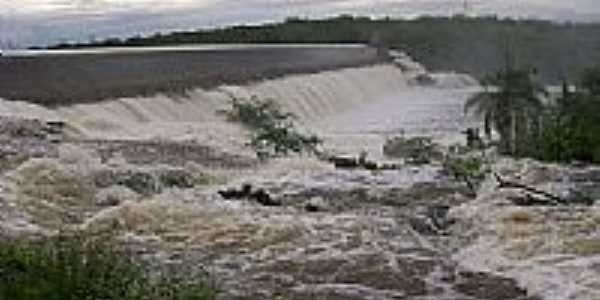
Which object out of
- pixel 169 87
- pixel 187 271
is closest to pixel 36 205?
pixel 187 271

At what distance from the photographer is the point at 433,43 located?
216ft

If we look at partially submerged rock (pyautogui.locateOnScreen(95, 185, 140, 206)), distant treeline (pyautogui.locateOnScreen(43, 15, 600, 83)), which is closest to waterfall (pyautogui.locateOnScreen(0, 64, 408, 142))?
partially submerged rock (pyautogui.locateOnScreen(95, 185, 140, 206))

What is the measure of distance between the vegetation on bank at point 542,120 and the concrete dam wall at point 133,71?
7527 millimetres

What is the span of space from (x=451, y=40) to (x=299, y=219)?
56779mm

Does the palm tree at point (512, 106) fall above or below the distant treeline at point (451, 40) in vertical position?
above

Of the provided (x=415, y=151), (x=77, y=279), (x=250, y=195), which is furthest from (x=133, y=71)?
(x=77, y=279)

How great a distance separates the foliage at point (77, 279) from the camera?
27.5 feet

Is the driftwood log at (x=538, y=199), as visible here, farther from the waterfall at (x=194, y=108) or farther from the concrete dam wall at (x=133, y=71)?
the concrete dam wall at (x=133, y=71)

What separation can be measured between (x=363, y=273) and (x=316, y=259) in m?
0.62

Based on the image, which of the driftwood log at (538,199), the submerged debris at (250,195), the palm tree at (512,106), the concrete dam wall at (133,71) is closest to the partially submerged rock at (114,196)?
the submerged debris at (250,195)

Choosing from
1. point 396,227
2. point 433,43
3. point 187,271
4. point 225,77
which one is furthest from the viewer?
point 433,43

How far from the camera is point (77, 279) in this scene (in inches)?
334

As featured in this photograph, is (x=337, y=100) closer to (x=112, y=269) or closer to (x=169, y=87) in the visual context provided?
(x=169, y=87)

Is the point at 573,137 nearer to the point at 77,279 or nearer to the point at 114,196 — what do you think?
the point at 114,196
